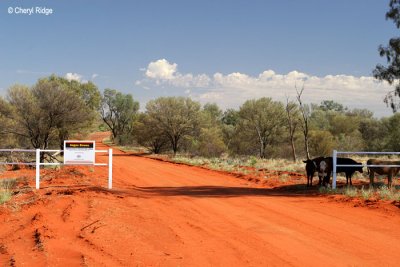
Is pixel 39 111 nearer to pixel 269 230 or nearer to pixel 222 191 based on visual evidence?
pixel 222 191

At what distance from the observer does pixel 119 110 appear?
8694 cm

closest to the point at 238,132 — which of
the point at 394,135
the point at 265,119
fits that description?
the point at 265,119

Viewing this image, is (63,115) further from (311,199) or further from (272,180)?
(311,199)

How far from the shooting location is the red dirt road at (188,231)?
22.5 ft

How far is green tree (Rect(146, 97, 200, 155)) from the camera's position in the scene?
51906mm

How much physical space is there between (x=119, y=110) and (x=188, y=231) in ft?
263

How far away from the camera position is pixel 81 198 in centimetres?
1209

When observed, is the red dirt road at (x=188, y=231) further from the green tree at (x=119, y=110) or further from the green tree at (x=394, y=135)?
the green tree at (x=119, y=110)

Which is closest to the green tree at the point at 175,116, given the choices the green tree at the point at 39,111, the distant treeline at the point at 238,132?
the distant treeline at the point at 238,132

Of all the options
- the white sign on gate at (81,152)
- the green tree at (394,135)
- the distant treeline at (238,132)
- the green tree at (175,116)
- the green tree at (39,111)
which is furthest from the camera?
the green tree at (175,116)

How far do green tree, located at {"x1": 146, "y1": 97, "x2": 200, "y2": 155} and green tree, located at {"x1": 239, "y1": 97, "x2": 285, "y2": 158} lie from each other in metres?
6.68

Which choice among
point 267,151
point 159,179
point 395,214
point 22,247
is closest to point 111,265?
point 22,247

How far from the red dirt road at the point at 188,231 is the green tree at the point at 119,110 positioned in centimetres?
7354

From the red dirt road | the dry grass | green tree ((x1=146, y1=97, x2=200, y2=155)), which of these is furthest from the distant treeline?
the red dirt road
